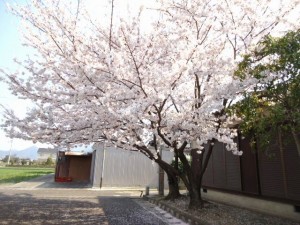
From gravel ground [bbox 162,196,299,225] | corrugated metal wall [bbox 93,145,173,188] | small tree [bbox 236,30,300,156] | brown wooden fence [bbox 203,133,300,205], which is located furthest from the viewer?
corrugated metal wall [bbox 93,145,173,188]

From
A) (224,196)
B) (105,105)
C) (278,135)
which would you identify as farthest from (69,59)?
(224,196)

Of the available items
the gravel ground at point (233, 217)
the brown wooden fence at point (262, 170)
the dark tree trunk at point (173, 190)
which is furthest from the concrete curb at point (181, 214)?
the brown wooden fence at point (262, 170)

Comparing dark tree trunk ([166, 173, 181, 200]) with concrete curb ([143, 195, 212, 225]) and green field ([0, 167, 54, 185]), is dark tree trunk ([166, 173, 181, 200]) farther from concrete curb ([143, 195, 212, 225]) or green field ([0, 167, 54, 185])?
green field ([0, 167, 54, 185])

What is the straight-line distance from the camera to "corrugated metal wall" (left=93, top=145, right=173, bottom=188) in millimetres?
24312

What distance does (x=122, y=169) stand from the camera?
2494cm

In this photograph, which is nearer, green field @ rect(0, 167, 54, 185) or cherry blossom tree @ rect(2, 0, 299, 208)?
cherry blossom tree @ rect(2, 0, 299, 208)

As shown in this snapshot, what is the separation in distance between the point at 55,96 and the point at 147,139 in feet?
14.8

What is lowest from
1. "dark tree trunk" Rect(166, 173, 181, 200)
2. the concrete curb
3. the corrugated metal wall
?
the concrete curb

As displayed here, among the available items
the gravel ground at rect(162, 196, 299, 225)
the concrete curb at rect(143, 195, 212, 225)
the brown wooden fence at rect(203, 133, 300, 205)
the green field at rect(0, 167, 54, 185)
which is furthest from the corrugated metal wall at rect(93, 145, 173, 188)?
the gravel ground at rect(162, 196, 299, 225)

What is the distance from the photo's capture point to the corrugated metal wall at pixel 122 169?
2431 centimetres

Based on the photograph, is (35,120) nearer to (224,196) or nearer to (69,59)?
(69,59)

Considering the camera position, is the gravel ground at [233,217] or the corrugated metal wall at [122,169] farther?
the corrugated metal wall at [122,169]

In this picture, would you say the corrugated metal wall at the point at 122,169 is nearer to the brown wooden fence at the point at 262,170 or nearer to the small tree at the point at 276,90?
the brown wooden fence at the point at 262,170

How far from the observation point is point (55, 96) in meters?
9.54
